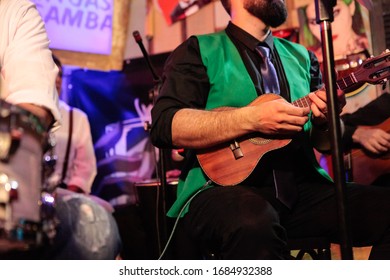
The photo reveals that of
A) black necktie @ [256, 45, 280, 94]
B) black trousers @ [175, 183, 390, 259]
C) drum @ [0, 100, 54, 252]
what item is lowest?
black trousers @ [175, 183, 390, 259]

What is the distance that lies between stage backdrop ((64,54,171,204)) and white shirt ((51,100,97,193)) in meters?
0.12

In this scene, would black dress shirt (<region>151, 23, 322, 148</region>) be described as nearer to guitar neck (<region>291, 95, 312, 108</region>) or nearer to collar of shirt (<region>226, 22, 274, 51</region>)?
collar of shirt (<region>226, 22, 274, 51</region>)

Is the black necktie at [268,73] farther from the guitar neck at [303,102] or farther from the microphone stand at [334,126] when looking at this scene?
the microphone stand at [334,126]

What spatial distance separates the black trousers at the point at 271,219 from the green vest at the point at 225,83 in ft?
0.26

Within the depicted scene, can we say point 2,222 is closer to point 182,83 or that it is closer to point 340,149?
point 340,149

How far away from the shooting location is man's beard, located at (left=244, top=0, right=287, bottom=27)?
7.26 feet

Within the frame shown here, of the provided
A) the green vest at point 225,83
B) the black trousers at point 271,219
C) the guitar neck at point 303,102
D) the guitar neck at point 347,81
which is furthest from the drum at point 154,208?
the guitar neck at point 347,81

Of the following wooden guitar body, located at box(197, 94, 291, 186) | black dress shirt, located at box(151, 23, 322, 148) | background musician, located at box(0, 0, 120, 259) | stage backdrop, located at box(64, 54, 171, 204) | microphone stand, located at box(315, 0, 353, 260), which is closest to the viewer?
background musician, located at box(0, 0, 120, 259)

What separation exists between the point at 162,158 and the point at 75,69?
5.75 feet

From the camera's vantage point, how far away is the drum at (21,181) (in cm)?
84

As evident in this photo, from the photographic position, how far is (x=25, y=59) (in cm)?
130

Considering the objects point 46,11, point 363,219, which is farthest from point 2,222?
point 46,11

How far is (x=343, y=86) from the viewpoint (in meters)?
1.93

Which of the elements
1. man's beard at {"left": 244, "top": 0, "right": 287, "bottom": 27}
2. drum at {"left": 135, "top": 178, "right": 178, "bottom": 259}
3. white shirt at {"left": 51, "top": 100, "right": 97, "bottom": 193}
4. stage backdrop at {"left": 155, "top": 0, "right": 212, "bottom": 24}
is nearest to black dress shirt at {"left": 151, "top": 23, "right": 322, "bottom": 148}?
man's beard at {"left": 244, "top": 0, "right": 287, "bottom": 27}
